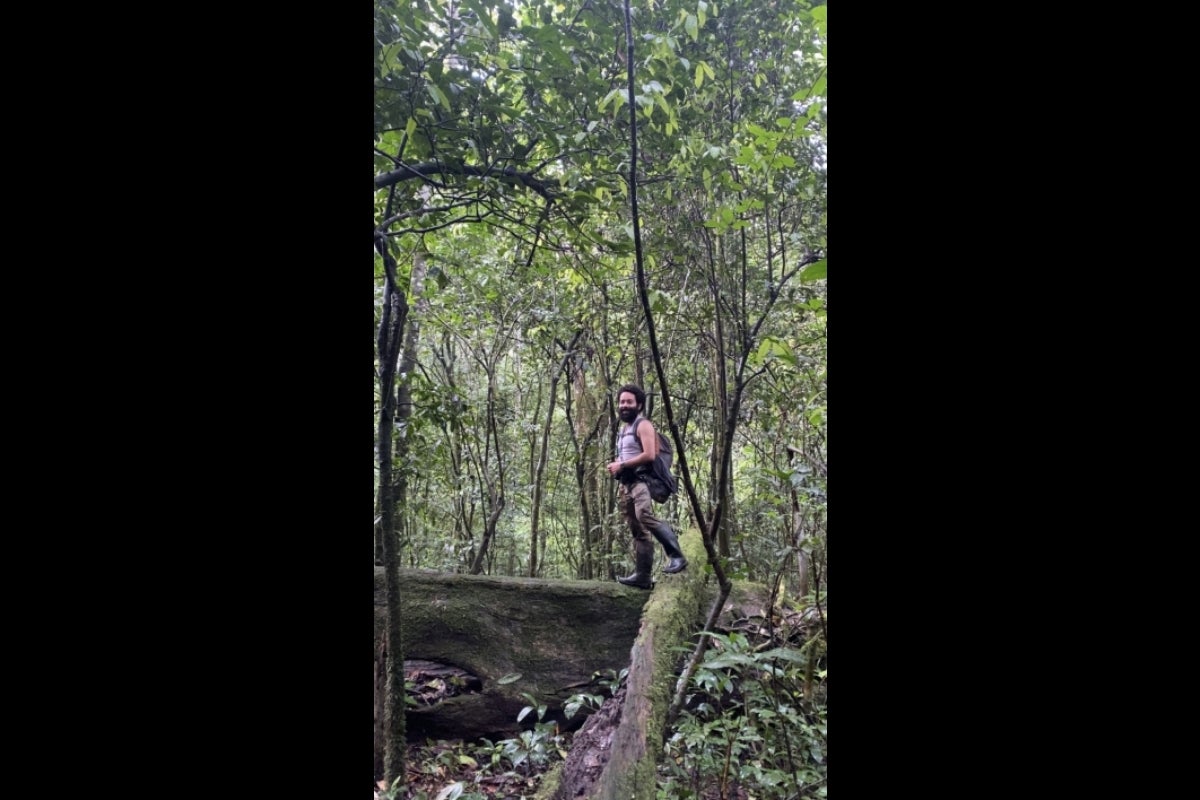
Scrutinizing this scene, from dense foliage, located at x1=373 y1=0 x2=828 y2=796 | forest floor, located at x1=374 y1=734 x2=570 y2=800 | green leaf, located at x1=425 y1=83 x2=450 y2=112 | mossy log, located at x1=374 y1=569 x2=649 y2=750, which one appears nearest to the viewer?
green leaf, located at x1=425 y1=83 x2=450 y2=112

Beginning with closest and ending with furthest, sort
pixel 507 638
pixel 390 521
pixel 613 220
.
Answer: pixel 390 521
pixel 507 638
pixel 613 220

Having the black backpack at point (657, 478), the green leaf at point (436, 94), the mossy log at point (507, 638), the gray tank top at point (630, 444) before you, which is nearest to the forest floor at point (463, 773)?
the mossy log at point (507, 638)

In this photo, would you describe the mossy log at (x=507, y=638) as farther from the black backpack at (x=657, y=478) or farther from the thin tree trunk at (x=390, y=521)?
the thin tree trunk at (x=390, y=521)

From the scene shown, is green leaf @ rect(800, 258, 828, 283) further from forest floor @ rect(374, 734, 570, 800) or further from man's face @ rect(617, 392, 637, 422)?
man's face @ rect(617, 392, 637, 422)

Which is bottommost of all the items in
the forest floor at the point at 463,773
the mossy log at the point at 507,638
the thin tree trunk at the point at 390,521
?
the forest floor at the point at 463,773

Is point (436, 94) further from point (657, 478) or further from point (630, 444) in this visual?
point (657, 478)

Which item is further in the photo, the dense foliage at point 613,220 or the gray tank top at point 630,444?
the gray tank top at point 630,444

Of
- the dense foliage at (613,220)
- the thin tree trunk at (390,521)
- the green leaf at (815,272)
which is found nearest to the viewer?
the green leaf at (815,272)

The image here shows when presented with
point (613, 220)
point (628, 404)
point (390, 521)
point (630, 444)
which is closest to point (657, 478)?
point (630, 444)

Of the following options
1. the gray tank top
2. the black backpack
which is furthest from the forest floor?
the gray tank top

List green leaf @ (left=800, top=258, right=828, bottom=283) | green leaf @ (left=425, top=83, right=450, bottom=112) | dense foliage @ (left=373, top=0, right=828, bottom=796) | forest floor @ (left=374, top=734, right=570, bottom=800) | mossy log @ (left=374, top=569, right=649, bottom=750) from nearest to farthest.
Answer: green leaf @ (left=800, top=258, right=828, bottom=283) < green leaf @ (left=425, top=83, right=450, bottom=112) < dense foliage @ (left=373, top=0, right=828, bottom=796) < forest floor @ (left=374, top=734, right=570, bottom=800) < mossy log @ (left=374, top=569, right=649, bottom=750)
